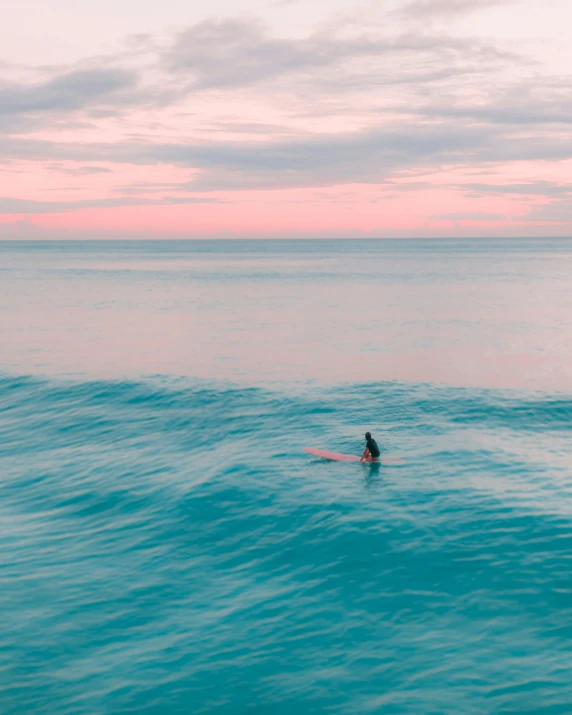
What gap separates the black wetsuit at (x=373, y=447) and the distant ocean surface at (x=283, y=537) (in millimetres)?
1013

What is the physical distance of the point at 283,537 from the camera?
26.0 m

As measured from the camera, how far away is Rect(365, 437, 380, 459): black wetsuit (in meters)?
32.6

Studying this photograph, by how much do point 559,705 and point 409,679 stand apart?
3.85m

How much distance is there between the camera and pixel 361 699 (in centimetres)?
1673

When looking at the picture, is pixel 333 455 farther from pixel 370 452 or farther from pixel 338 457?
pixel 370 452

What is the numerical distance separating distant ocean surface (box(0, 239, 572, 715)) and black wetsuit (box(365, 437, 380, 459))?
101cm

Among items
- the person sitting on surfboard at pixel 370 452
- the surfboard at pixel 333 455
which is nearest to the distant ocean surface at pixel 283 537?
the surfboard at pixel 333 455

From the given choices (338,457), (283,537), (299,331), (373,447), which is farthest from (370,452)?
(299,331)

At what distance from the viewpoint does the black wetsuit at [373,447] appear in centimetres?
3256

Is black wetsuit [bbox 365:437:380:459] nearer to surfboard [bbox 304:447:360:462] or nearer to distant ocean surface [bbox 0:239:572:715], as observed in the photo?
surfboard [bbox 304:447:360:462]

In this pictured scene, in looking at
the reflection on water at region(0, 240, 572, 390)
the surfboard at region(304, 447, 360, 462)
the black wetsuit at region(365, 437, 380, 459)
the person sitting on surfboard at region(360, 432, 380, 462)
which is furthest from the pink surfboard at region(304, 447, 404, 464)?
the reflection on water at region(0, 240, 572, 390)

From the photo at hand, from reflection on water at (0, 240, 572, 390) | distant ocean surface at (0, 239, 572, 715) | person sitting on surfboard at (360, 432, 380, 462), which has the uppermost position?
reflection on water at (0, 240, 572, 390)

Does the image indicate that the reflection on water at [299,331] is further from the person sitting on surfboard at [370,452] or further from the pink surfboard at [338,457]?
the person sitting on surfboard at [370,452]

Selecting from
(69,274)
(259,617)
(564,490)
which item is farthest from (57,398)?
(69,274)
